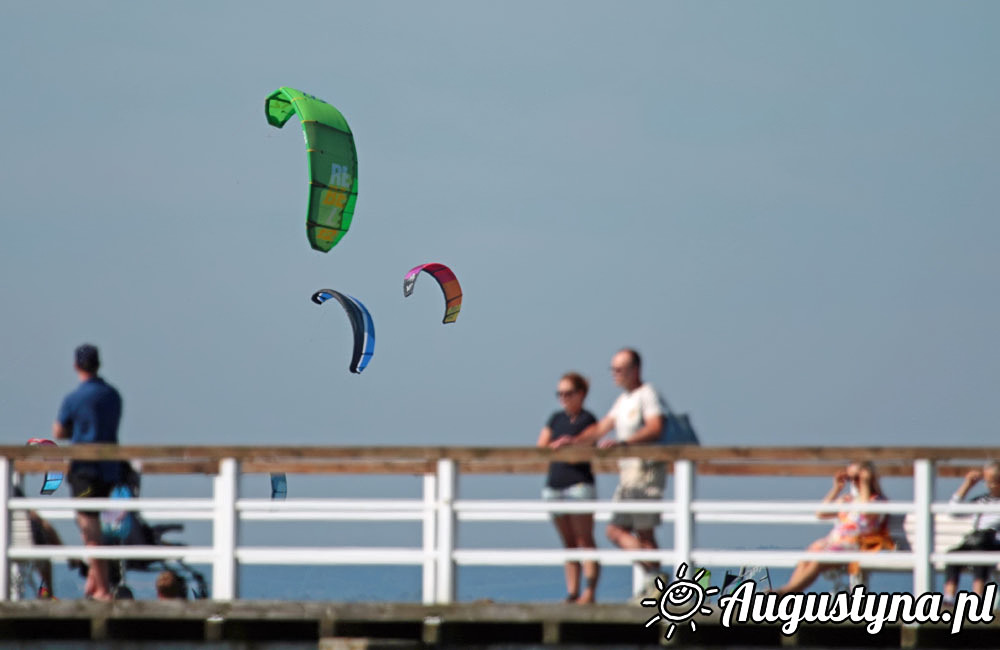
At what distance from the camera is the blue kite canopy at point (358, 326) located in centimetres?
2825

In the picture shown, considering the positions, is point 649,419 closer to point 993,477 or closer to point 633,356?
point 633,356

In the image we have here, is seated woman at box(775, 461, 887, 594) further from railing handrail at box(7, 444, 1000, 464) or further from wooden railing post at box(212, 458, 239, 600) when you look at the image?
wooden railing post at box(212, 458, 239, 600)

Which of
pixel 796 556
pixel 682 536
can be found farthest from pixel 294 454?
pixel 796 556

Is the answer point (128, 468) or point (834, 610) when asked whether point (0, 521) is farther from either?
point (834, 610)

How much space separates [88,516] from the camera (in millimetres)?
8930

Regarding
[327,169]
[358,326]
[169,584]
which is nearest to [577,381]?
[169,584]

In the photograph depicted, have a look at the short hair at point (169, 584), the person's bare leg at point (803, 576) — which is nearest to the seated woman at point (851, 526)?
the person's bare leg at point (803, 576)

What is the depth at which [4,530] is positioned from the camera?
8.73 m

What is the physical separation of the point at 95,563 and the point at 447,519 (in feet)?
6.82

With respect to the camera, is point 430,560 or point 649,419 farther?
point 649,419

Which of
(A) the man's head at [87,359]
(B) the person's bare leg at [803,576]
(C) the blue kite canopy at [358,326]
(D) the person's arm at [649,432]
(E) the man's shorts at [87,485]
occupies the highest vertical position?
(C) the blue kite canopy at [358,326]

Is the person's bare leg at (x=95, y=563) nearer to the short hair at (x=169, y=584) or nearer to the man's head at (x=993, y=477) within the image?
the short hair at (x=169, y=584)

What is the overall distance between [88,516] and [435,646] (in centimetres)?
209

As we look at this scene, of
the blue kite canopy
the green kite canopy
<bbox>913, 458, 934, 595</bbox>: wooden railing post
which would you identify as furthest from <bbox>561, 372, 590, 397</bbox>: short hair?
the blue kite canopy
